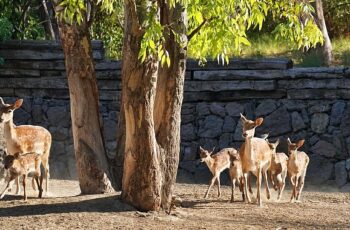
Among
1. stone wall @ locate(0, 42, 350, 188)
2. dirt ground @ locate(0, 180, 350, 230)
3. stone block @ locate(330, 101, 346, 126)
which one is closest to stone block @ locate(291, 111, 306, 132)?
stone wall @ locate(0, 42, 350, 188)

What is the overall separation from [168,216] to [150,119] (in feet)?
4.34

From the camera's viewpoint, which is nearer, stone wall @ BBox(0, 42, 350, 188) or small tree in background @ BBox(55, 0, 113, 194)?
small tree in background @ BBox(55, 0, 113, 194)

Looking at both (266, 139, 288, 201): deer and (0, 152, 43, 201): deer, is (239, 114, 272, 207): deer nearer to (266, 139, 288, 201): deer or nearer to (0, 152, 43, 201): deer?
(266, 139, 288, 201): deer

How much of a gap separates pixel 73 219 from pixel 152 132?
148 cm

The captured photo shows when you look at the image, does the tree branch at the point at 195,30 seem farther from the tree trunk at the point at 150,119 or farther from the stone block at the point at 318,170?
the stone block at the point at 318,170

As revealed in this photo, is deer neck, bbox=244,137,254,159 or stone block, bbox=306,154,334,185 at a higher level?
deer neck, bbox=244,137,254,159

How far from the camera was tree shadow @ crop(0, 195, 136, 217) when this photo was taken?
1122cm

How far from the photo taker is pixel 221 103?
17.1 meters

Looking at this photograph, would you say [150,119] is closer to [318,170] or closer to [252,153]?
[252,153]

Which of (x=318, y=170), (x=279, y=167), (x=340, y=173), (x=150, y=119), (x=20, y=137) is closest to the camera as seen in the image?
(x=150, y=119)

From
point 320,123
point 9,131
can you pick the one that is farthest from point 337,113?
point 9,131

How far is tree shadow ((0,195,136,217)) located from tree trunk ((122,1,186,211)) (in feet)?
0.58

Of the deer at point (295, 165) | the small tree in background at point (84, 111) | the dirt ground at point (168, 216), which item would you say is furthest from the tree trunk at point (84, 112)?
the deer at point (295, 165)

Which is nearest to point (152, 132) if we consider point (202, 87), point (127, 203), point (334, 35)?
point (127, 203)
